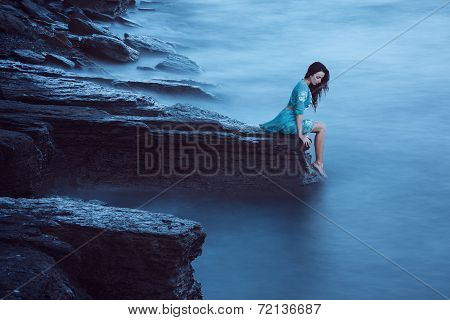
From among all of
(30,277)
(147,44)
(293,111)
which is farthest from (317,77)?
(147,44)

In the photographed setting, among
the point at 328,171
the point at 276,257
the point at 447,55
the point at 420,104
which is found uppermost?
the point at 447,55

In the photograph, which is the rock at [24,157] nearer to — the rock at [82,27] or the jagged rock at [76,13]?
the rock at [82,27]

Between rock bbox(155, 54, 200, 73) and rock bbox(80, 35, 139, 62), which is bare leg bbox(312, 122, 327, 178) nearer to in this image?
rock bbox(155, 54, 200, 73)

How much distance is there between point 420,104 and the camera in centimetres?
1359

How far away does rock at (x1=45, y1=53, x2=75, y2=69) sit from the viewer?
39.8ft

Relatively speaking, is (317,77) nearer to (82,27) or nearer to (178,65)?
(178,65)

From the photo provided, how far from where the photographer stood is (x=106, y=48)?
13.6 m

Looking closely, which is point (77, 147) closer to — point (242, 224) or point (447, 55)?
point (242, 224)

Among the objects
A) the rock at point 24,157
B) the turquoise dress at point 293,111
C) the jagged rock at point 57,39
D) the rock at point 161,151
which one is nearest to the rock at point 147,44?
the jagged rock at point 57,39

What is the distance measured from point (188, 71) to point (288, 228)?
6756mm

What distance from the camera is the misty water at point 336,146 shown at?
7.36m

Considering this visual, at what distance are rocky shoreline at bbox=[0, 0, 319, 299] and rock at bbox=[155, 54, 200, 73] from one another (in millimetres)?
30

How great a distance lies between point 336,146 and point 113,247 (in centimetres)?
611

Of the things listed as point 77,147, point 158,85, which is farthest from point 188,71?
point 77,147
